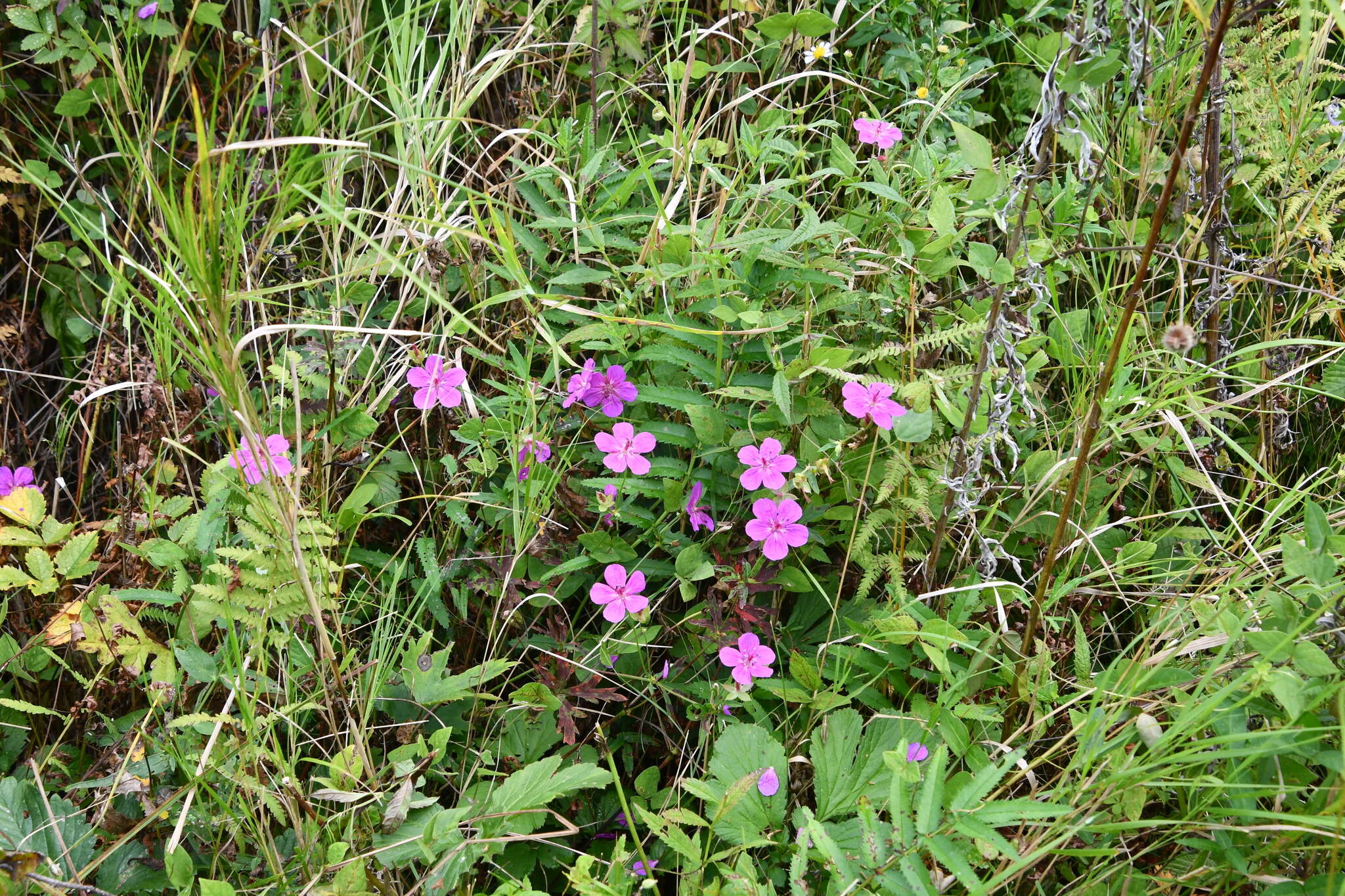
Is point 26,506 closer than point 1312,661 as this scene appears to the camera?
No

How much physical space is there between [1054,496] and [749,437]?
0.63 metres

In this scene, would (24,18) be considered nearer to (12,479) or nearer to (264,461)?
(12,479)

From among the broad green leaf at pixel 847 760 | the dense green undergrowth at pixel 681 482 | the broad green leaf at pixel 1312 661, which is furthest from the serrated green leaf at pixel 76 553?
the broad green leaf at pixel 1312 661

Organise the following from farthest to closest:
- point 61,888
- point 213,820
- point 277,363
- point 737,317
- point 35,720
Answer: point 277,363
point 35,720
point 737,317
point 213,820
point 61,888

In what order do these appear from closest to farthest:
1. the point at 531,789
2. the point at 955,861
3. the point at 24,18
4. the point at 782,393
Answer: the point at 955,861
the point at 531,789
the point at 782,393
the point at 24,18

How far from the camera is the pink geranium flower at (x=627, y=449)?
1713mm

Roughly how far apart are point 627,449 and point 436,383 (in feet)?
1.33

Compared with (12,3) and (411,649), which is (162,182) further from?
(411,649)

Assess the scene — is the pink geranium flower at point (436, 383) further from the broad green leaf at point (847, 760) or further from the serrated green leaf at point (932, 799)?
the serrated green leaf at point (932, 799)

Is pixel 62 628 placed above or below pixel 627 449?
below

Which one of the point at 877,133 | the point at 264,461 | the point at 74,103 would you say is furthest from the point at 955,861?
the point at 74,103

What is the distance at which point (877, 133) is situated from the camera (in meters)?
2.12

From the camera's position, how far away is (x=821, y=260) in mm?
1776

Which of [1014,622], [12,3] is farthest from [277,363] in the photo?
[1014,622]
